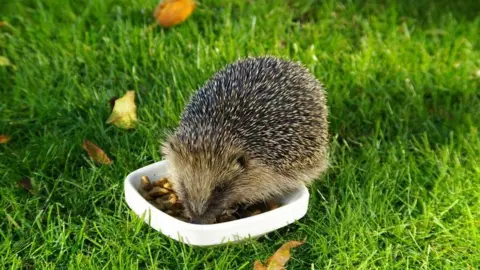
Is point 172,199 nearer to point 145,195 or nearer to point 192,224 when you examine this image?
point 145,195

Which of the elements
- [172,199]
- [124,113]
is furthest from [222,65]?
[172,199]

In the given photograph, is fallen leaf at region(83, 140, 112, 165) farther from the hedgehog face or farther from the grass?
the hedgehog face

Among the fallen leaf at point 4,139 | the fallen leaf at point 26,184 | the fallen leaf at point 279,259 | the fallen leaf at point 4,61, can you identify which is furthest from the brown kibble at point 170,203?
the fallen leaf at point 4,61

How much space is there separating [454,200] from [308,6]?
2.17 m

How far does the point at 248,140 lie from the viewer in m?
2.96

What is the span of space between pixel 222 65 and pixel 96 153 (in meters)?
1.07

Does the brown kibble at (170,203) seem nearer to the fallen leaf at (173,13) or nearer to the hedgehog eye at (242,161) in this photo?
the hedgehog eye at (242,161)

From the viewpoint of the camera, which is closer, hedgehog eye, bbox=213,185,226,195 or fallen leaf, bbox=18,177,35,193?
hedgehog eye, bbox=213,185,226,195

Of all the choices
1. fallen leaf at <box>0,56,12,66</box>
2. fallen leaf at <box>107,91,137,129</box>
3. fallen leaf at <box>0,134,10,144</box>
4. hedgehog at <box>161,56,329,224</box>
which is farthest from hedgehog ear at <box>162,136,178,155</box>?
fallen leaf at <box>0,56,12,66</box>

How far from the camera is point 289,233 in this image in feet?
9.58

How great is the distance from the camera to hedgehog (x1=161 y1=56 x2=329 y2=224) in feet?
9.20

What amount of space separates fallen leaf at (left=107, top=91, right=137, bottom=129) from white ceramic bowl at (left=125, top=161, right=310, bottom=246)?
0.67 meters

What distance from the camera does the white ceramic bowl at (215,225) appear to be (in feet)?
8.52

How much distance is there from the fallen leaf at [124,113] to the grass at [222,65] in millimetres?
51
